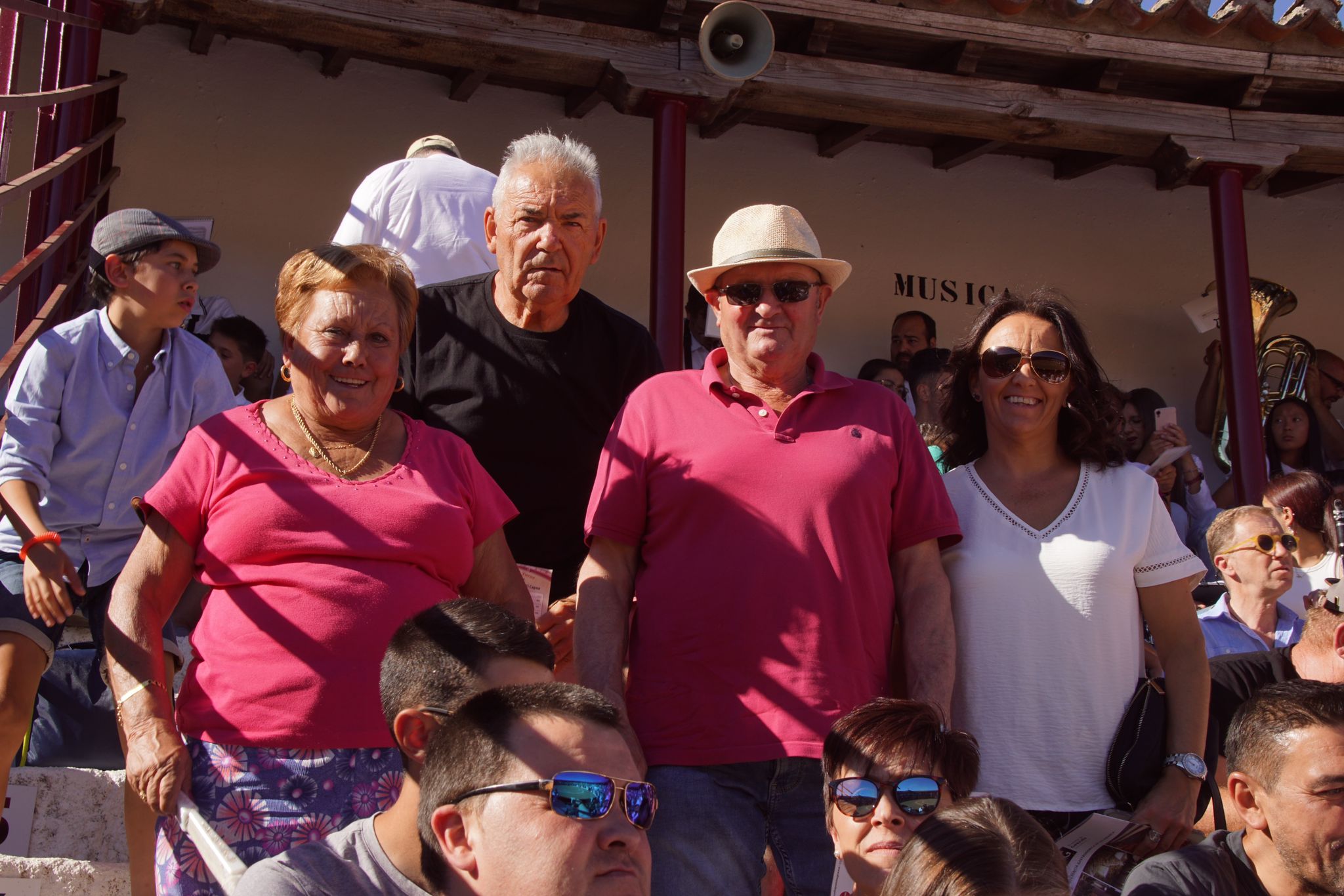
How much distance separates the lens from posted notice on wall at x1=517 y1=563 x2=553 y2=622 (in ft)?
10.3

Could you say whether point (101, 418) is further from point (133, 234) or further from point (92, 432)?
point (133, 234)

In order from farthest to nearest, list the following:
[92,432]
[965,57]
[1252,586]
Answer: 1. [965,57]
2. [1252,586]
3. [92,432]

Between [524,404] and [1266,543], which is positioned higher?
[524,404]

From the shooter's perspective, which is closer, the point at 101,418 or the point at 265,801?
the point at 265,801

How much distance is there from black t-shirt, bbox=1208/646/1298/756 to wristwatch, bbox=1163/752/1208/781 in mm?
703

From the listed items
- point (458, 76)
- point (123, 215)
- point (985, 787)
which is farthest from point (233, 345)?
point (985, 787)

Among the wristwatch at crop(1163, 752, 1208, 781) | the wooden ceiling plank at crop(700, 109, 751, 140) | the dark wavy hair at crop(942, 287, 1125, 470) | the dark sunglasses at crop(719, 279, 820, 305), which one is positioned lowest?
the wristwatch at crop(1163, 752, 1208, 781)

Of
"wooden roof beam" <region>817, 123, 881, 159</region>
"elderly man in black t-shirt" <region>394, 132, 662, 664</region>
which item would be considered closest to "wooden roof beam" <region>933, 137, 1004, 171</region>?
"wooden roof beam" <region>817, 123, 881, 159</region>

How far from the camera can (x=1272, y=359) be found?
8.23 meters

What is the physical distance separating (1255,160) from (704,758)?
5392 mm

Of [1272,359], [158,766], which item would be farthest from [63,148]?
[1272,359]

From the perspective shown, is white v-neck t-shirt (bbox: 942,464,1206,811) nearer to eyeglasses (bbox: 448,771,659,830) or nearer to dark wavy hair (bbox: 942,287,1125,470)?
dark wavy hair (bbox: 942,287,1125,470)

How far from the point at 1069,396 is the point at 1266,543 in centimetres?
194

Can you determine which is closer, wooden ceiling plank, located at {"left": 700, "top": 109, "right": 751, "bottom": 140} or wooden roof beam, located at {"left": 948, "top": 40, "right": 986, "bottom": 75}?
wooden roof beam, located at {"left": 948, "top": 40, "right": 986, "bottom": 75}
